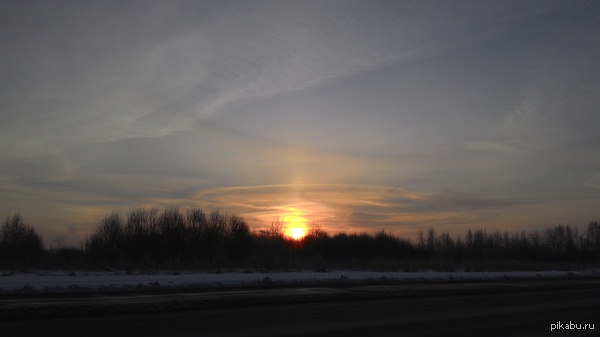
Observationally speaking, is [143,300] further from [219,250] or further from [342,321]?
[219,250]

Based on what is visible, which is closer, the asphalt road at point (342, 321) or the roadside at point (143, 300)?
the asphalt road at point (342, 321)

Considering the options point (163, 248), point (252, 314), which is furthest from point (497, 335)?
point (163, 248)

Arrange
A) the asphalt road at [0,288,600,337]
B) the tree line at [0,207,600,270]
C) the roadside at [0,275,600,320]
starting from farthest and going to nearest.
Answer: the tree line at [0,207,600,270], the roadside at [0,275,600,320], the asphalt road at [0,288,600,337]

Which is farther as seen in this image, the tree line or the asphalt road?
the tree line

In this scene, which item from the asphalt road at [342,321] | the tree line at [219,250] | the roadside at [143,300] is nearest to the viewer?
the asphalt road at [342,321]

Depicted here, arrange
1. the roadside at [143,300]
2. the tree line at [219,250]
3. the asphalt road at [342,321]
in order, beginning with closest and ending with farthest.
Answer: the asphalt road at [342,321], the roadside at [143,300], the tree line at [219,250]

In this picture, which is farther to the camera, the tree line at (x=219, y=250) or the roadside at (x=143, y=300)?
the tree line at (x=219, y=250)

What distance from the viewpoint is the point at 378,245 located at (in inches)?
3388

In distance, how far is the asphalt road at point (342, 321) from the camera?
1120 centimetres

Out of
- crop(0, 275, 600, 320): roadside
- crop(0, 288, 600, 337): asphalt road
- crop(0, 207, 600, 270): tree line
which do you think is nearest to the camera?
crop(0, 288, 600, 337): asphalt road

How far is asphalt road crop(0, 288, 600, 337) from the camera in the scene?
11.2 m

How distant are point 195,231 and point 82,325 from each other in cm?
5274

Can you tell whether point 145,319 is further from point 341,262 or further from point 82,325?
point 341,262

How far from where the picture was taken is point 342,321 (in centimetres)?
1311
